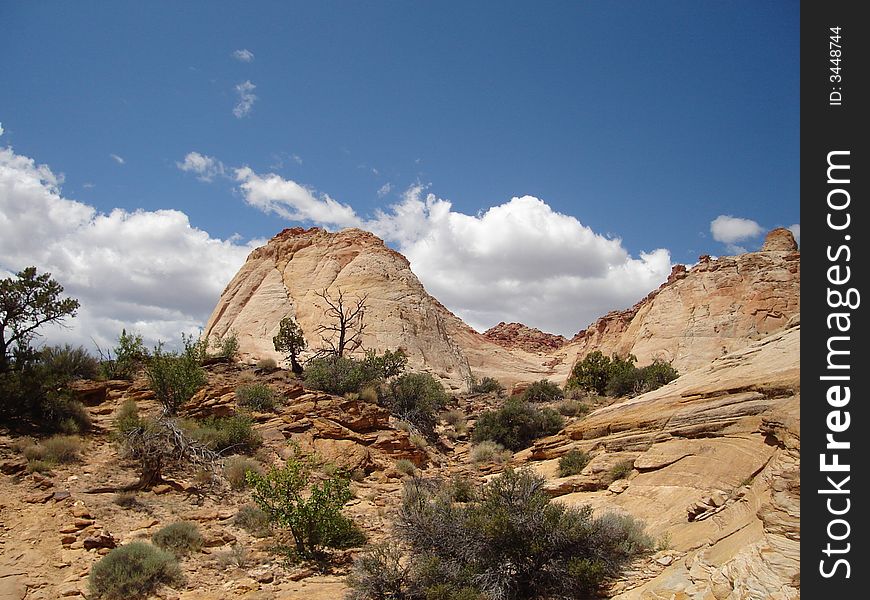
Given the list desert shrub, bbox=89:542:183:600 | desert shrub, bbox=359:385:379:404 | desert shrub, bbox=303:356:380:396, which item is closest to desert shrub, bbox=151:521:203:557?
desert shrub, bbox=89:542:183:600

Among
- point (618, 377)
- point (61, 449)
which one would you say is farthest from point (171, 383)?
point (618, 377)

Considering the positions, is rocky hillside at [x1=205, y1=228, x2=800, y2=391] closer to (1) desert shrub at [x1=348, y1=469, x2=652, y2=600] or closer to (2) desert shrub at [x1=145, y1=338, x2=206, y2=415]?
(2) desert shrub at [x1=145, y1=338, x2=206, y2=415]

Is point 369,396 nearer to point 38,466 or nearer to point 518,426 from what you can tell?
point 518,426

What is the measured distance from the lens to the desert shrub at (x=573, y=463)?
443 inches

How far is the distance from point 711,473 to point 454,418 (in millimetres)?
12771

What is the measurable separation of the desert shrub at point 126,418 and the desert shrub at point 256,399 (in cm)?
288

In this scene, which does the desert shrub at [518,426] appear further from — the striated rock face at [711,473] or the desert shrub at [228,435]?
the desert shrub at [228,435]

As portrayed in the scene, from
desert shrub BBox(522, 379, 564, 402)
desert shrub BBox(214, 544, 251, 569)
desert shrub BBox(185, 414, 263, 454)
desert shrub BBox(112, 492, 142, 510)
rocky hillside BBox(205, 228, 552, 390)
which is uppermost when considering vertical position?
rocky hillside BBox(205, 228, 552, 390)

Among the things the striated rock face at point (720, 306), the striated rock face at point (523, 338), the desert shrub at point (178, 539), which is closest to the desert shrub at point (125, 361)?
the desert shrub at point (178, 539)

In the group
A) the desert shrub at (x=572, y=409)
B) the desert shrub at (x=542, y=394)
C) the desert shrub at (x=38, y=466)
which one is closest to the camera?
the desert shrub at (x=38, y=466)

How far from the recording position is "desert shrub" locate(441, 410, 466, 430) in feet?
64.8

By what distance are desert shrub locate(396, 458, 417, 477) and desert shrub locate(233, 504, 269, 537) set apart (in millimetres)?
4453

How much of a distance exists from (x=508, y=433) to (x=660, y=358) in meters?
22.8
